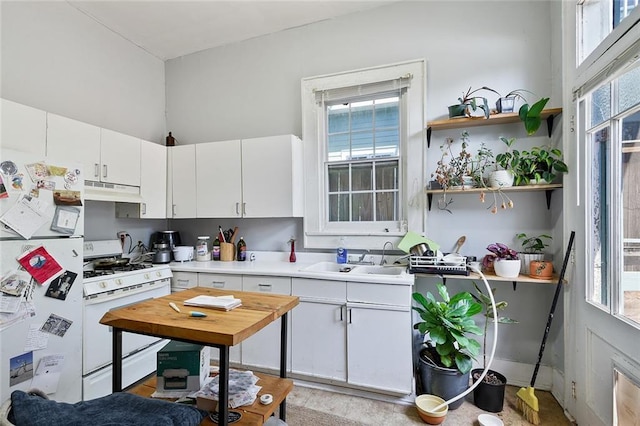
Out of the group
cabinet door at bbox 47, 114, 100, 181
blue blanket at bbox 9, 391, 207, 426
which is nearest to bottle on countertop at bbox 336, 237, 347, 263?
blue blanket at bbox 9, 391, 207, 426

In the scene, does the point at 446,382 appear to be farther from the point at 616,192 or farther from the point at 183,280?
the point at 183,280

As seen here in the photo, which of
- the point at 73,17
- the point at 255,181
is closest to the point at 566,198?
the point at 255,181

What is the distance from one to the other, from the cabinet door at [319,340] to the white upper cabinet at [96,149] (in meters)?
2.01

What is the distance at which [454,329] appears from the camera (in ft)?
6.95

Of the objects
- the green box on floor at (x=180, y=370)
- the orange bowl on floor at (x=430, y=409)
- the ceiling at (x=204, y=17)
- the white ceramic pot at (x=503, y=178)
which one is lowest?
the orange bowl on floor at (x=430, y=409)

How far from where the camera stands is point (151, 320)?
4.14ft

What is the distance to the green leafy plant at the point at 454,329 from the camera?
211 cm

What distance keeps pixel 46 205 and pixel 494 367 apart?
349 centimetres

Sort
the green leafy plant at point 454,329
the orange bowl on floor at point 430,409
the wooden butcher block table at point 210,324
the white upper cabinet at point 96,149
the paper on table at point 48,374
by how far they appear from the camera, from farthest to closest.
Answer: the white upper cabinet at point 96,149 < the green leafy plant at point 454,329 < the orange bowl on floor at point 430,409 < the paper on table at point 48,374 < the wooden butcher block table at point 210,324

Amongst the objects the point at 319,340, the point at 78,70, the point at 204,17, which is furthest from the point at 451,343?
the point at 78,70

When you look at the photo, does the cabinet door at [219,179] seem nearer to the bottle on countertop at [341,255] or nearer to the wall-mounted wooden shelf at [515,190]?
the bottle on countertop at [341,255]

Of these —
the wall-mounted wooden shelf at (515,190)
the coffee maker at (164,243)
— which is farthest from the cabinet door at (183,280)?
the wall-mounted wooden shelf at (515,190)

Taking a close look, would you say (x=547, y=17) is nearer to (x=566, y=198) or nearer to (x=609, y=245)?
(x=566, y=198)

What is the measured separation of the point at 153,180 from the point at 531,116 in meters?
3.42
